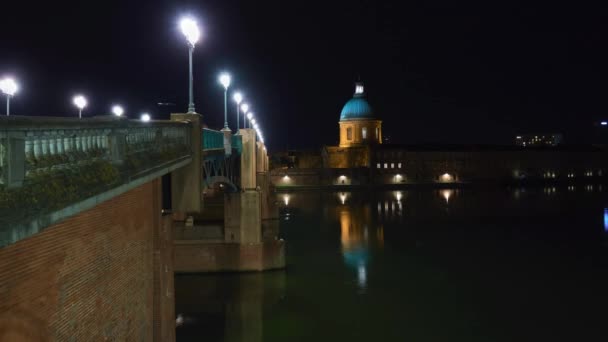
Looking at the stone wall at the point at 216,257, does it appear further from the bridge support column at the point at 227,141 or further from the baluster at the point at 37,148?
the baluster at the point at 37,148

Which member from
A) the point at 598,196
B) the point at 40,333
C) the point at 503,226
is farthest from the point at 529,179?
the point at 40,333

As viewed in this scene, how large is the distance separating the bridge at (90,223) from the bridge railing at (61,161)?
0.04ft

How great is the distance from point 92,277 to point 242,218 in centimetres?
1900

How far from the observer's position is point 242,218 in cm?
2758

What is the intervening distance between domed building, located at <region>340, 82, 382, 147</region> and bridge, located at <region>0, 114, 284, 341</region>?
98926mm

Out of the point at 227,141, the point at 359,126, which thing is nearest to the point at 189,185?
the point at 227,141

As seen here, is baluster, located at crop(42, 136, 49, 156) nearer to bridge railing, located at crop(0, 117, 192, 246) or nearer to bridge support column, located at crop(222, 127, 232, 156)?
bridge railing, located at crop(0, 117, 192, 246)

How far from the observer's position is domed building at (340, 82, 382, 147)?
11262 centimetres

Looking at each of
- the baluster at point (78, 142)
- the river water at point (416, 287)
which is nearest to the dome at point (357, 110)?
the river water at point (416, 287)

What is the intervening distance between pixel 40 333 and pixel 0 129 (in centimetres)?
285

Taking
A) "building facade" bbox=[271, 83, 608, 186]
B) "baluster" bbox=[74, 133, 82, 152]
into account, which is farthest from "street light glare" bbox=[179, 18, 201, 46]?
"building facade" bbox=[271, 83, 608, 186]

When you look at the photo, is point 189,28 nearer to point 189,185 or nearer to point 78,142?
point 189,185

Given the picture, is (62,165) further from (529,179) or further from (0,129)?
(529,179)

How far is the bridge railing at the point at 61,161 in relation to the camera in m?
4.98
